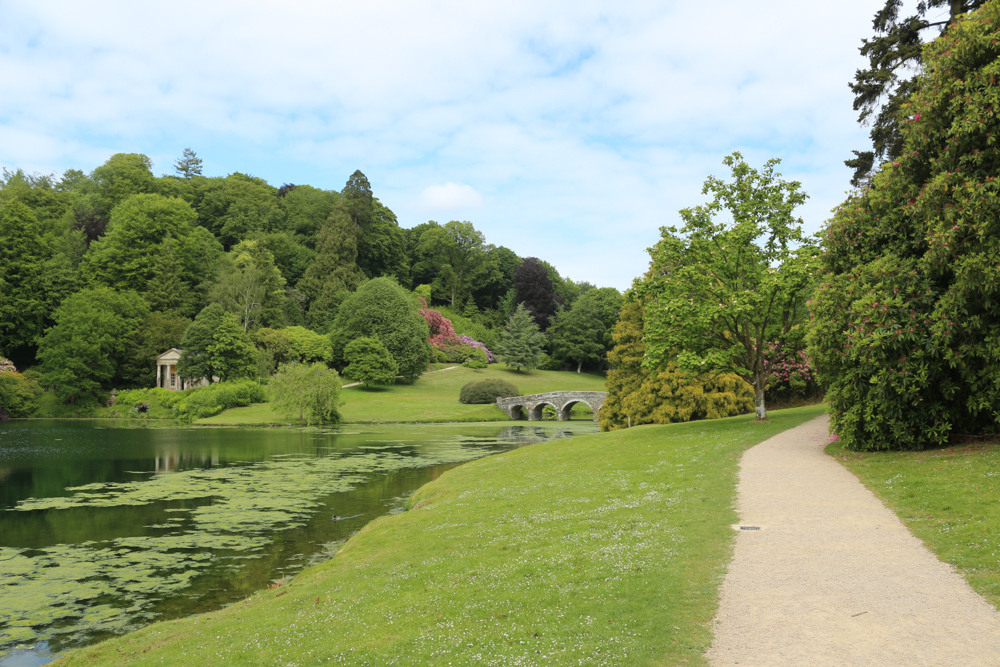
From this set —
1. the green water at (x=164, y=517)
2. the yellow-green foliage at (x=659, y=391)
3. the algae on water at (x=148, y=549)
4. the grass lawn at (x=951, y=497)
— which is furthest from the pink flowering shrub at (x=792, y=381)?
the algae on water at (x=148, y=549)

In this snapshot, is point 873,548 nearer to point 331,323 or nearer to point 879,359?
point 879,359

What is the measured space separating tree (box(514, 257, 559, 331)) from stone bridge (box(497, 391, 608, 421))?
46686 millimetres

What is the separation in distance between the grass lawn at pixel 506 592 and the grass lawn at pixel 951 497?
3158 mm

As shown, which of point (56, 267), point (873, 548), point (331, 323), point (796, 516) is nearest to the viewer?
point (873, 548)

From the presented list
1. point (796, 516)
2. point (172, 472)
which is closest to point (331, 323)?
point (172, 472)

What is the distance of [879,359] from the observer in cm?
1691

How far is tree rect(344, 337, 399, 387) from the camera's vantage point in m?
78.2

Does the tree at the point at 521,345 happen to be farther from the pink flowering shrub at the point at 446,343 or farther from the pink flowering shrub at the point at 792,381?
the pink flowering shrub at the point at 792,381

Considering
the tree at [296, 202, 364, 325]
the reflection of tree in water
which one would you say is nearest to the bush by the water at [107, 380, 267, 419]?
the reflection of tree in water

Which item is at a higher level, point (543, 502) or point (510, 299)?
point (510, 299)

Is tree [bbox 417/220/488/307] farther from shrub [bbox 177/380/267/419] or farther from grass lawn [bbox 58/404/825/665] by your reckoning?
grass lawn [bbox 58/404/825/665]

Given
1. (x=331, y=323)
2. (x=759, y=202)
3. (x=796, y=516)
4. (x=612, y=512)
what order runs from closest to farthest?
1. (x=796, y=516)
2. (x=612, y=512)
3. (x=759, y=202)
4. (x=331, y=323)

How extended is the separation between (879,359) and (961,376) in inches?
86.7

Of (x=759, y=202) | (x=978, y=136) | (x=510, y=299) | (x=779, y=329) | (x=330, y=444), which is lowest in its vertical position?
(x=330, y=444)
